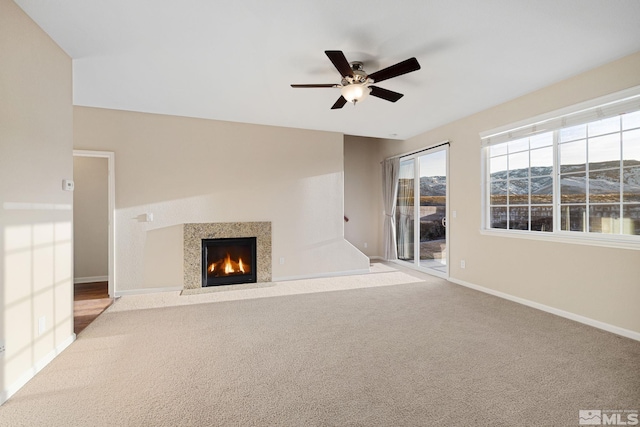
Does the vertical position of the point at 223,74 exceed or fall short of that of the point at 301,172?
it exceeds it

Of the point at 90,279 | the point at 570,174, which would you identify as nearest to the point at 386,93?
the point at 570,174

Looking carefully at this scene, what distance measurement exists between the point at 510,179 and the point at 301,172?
128 inches

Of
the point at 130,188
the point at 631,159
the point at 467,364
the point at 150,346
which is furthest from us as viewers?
the point at 130,188

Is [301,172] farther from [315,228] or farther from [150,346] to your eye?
[150,346]

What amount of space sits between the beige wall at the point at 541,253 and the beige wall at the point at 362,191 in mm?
1958

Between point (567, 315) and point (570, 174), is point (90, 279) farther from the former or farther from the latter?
point (570, 174)

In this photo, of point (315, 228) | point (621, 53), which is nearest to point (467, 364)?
point (621, 53)

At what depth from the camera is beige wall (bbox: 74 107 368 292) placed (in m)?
4.60

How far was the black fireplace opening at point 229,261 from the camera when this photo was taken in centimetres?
501

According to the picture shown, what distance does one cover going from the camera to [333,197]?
19.0ft

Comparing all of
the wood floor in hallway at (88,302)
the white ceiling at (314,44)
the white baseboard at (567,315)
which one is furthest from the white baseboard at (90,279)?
the white baseboard at (567,315)

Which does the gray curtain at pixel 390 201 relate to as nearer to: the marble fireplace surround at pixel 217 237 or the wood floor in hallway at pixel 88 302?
the marble fireplace surround at pixel 217 237

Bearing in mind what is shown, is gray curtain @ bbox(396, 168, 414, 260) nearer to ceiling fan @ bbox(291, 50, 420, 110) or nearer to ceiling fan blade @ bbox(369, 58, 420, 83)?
ceiling fan @ bbox(291, 50, 420, 110)

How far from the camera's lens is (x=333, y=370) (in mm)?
2385
